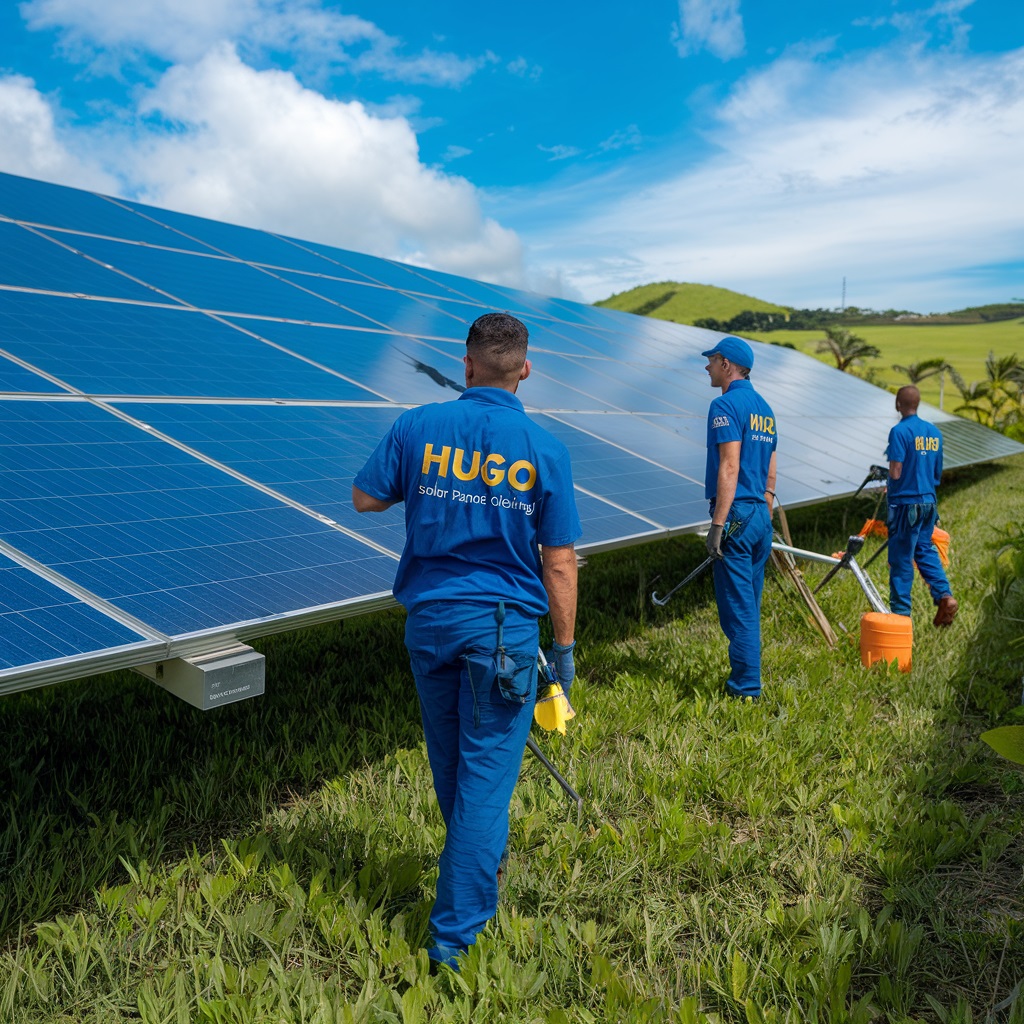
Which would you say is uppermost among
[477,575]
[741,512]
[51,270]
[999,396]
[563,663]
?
[51,270]

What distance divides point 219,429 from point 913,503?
5.80 meters

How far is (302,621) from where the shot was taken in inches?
136

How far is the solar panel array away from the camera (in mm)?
3215

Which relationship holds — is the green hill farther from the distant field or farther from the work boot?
the work boot

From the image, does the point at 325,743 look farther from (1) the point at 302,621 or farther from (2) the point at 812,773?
(2) the point at 812,773

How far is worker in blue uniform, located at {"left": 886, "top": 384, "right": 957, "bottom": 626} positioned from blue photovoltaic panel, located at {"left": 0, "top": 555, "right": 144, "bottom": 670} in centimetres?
650

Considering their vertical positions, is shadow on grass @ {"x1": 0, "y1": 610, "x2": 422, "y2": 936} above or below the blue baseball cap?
below

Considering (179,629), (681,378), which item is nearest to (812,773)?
(179,629)

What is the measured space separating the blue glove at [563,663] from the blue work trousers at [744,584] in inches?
95.0

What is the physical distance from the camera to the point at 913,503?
305 inches

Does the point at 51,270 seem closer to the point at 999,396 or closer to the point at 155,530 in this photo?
the point at 155,530

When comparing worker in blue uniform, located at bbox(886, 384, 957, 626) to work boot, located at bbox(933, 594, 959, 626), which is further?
worker in blue uniform, located at bbox(886, 384, 957, 626)

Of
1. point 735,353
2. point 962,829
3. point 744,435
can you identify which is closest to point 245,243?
point 735,353

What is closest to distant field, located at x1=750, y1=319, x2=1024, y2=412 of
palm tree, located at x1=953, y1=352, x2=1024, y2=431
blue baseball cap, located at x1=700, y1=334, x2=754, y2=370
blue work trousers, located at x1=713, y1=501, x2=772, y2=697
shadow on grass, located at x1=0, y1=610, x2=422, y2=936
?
palm tree, located at x1=953, y1=352, x2=1024, y2=431
